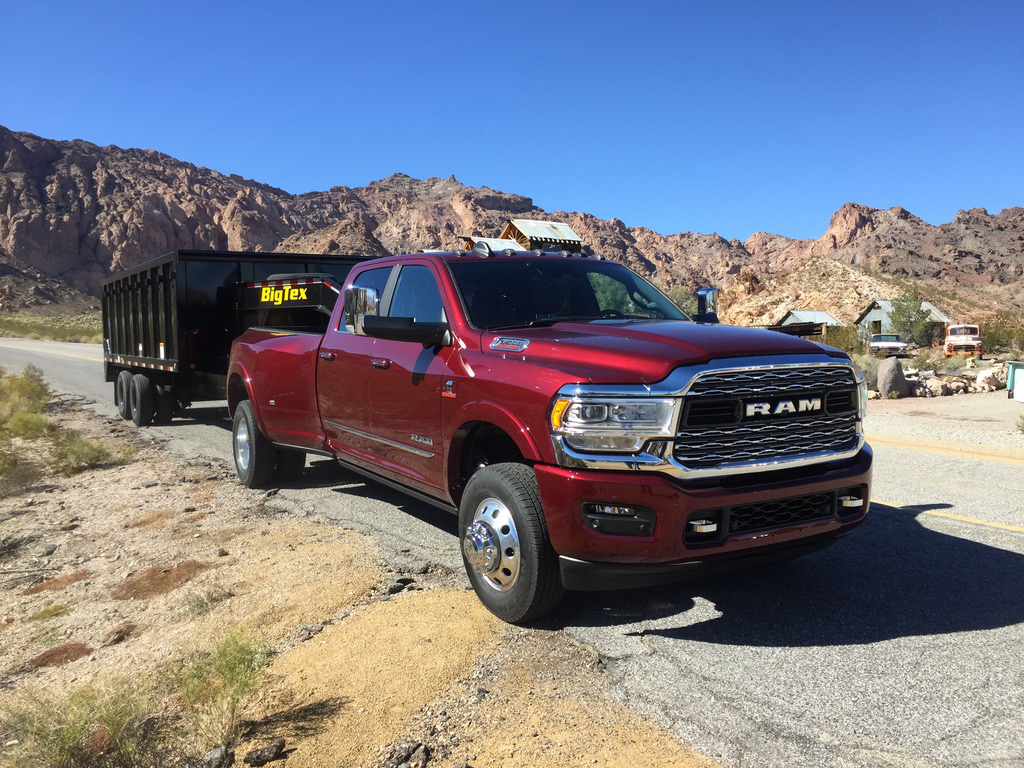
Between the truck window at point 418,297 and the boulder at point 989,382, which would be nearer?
the truck window at point 418,297

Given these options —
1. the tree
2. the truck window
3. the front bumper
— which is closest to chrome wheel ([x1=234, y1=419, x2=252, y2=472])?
the truck window

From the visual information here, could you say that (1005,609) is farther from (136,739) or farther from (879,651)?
(136,739)

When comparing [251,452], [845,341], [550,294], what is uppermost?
[550,294]

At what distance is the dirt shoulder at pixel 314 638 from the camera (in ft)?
10.1

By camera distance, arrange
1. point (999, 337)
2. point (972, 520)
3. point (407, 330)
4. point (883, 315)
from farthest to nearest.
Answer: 1. point (883, 315)
2. point (999, 337)
3. point (972, 520)
4. point (407, 330)

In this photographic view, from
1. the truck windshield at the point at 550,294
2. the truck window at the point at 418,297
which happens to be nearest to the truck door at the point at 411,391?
the truck window at the point at 418,297

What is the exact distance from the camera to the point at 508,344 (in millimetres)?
4340

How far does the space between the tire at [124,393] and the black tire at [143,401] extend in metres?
0.61

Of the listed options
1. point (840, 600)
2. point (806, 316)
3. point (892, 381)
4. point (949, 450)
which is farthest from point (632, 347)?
point (806, 316)

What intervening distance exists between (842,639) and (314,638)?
273 centimetres

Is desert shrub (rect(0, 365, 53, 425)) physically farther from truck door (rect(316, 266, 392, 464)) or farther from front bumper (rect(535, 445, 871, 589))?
front bumper (rect(535, 445, 871, 589))

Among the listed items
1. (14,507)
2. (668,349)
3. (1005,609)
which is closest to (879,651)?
(1005,609)

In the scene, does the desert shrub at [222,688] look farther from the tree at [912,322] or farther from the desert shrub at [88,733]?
the tree at [912,322]

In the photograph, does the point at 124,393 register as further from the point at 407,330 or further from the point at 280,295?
the point at 407,330
